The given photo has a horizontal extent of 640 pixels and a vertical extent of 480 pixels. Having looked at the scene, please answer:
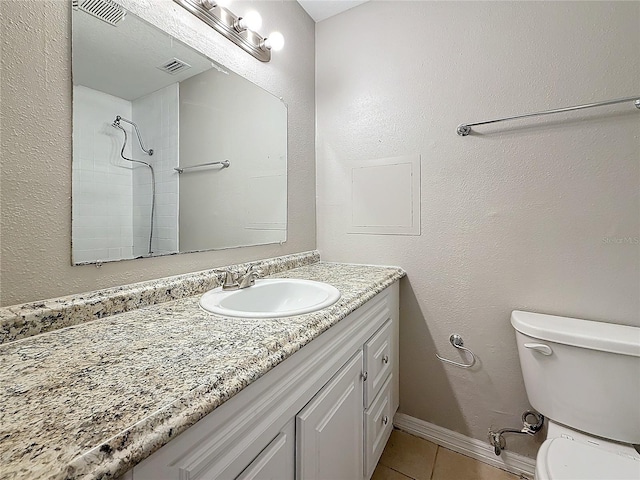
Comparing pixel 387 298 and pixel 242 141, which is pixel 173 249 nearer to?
pixel 242 141

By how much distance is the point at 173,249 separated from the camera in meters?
1.00

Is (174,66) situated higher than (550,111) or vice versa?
(174,66)

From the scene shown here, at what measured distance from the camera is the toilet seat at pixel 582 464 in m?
0.78

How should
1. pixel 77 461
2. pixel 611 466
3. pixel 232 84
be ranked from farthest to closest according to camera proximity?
pixel 232 84, pixel 611 466, pixel 77 461

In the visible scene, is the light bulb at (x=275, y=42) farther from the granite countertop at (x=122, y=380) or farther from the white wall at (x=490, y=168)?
the granite countertop at (x=122, y=380)

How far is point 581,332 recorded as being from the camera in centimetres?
100

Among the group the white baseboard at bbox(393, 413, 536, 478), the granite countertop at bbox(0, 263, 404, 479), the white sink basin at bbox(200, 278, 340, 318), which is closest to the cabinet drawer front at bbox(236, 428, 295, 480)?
the granite countertop at bbox(0, 263, 404, 479)

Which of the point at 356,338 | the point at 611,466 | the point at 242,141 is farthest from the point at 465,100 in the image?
the point at 611,466

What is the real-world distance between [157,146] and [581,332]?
1.59 meters

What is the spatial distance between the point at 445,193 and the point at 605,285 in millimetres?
687

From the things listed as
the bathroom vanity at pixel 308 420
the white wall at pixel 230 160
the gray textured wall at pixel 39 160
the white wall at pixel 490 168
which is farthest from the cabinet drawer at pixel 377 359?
the gray textured wall at pixel 39 160

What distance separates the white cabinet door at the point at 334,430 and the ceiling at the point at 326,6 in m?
1.80

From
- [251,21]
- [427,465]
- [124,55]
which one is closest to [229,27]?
[251,21]

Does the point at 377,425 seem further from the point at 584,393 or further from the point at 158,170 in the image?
the point at 158,170
